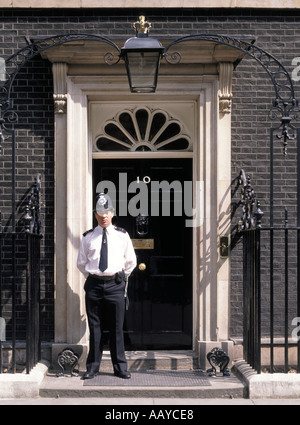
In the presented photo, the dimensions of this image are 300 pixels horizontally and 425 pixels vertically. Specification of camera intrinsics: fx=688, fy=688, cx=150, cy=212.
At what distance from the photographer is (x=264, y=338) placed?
25.7 ft

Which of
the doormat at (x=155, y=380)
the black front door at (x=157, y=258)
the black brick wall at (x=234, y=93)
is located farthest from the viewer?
the black front door at (x=157, y=258)

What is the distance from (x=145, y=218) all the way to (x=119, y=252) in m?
1.01

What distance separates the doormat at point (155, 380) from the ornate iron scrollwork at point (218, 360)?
13 centimetres

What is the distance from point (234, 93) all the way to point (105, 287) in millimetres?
2699

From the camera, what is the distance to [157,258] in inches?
322

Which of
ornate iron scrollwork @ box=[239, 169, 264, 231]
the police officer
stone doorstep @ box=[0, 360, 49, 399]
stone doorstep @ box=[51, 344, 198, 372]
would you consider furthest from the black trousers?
ornate iron scrollwork @ box=[239, 169, 264, 231]

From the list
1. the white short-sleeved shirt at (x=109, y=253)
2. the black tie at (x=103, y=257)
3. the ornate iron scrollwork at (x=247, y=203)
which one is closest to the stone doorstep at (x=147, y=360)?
the white short-sleeved shirt at (x=109, y=253)

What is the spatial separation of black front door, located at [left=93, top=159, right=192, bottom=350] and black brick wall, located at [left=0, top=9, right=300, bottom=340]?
0.64 metres

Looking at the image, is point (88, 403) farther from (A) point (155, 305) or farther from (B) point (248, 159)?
(B) point (248, 159)

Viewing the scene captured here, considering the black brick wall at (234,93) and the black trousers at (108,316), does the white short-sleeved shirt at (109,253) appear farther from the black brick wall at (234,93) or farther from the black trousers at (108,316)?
the black brick wall at (234,93)

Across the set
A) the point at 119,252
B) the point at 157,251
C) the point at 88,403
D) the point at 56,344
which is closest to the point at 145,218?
the point at 157,251

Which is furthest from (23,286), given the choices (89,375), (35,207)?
(89,375)

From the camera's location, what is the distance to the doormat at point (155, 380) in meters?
6.83

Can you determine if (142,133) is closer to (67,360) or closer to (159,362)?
(159,362)
